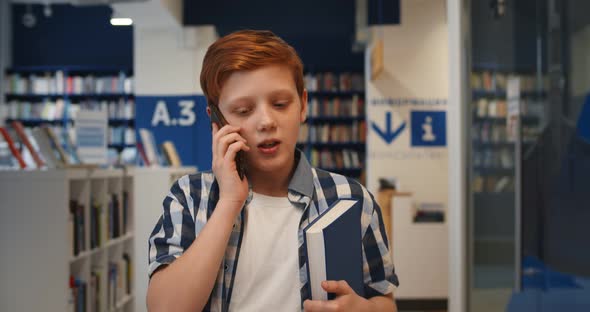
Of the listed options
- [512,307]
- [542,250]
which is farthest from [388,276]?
[512,307]

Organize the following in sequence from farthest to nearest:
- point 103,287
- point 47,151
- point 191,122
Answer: point 103,287, point 47,151, point 191,122

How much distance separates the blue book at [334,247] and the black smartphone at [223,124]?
0.17 metres

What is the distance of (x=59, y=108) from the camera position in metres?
9.60

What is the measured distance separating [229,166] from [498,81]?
8.07 ft

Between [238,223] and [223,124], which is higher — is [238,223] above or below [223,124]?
below

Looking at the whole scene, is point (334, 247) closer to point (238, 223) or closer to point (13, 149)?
point (238, 223)

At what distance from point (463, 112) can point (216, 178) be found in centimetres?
287

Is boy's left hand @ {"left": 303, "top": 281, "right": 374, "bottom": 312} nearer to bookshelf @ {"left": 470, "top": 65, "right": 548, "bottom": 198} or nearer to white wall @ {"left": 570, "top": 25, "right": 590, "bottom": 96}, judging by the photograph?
white wall @ {"left": 570, "top": 25, "right": 590, "bottom": 96}

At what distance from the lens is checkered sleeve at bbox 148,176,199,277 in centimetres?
95

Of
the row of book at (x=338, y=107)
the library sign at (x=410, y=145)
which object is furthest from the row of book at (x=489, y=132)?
the row of book at (x=338, y=107)

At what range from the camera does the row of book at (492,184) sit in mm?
2962

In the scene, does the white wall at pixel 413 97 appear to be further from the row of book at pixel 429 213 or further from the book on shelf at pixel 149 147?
the book on shelf at pixel 149 147

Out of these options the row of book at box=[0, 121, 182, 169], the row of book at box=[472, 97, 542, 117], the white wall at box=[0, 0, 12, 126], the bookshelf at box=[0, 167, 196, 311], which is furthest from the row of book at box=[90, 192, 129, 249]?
the white wall at box=[0, 0, 12, 126]

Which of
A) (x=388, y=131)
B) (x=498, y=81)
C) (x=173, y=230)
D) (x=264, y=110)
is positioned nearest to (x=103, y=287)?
(x=498, y=81)
